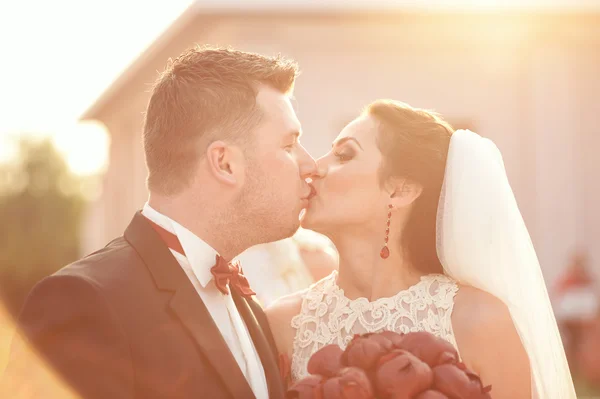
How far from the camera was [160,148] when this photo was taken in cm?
353

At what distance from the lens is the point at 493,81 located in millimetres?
15258

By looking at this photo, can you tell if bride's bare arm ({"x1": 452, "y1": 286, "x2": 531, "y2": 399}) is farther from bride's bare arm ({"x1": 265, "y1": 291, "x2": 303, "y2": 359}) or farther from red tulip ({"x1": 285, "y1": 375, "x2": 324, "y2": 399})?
red tulip ({"x1": 285, "y1": 375, "x2": 324, "y2": 399})

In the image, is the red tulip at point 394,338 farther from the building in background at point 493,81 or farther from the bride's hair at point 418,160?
the building in background at point 493,81

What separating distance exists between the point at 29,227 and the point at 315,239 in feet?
81.8

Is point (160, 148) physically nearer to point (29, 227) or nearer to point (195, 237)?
point (195, 237)

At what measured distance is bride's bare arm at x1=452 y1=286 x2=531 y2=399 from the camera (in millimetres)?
3617

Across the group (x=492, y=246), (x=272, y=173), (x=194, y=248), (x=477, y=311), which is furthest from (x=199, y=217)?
(x=492, y=246)

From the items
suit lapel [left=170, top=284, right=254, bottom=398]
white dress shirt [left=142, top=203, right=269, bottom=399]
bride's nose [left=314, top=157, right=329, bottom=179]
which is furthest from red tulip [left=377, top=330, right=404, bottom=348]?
bride's nose [left=314, top=157, right=329, bottom=179]

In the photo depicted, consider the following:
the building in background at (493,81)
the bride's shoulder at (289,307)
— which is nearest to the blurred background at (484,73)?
the building in background at (493,81)

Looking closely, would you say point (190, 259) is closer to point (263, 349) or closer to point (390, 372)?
point (263, 349)

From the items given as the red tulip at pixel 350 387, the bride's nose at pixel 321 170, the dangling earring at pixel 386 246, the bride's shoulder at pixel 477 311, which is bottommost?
the bride's shoulder at pixel 477 311

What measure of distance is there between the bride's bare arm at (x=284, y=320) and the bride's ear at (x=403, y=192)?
79 cm

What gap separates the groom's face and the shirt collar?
25 cm

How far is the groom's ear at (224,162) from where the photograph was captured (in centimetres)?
348
